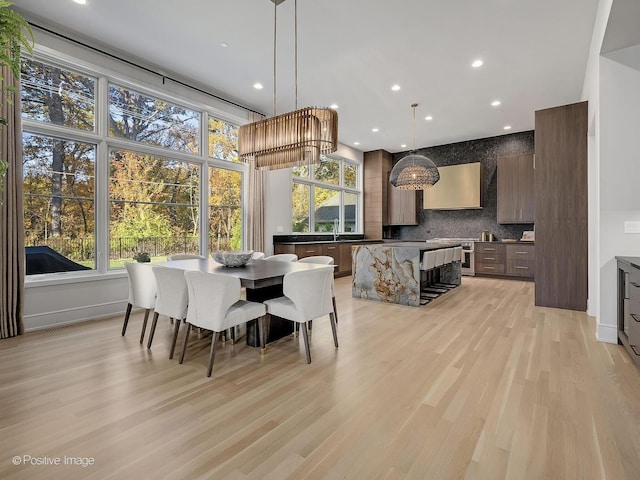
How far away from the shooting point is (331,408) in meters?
2.00

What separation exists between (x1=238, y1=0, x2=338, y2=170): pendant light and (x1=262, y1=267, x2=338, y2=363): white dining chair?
133 centimetres

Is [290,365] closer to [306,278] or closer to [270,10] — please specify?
[306,278]

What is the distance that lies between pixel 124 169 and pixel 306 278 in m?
3.34

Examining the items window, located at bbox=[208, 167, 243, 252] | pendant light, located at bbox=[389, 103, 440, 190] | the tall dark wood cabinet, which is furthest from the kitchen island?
window, located at bbox=[208, 167, 243, 252]

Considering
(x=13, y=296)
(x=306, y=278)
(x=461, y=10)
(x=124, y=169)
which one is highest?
(x=461, y=10)

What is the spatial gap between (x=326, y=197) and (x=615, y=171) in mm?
5899

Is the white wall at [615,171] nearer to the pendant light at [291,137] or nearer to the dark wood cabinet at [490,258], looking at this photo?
the pendant light at [291,137]

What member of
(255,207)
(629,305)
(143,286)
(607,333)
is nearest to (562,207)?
(607,333)

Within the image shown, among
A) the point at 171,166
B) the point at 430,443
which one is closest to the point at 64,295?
the point at 171,166

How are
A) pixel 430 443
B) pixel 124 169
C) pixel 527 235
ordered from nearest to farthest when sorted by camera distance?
pixel 430 443, pixel 124 169, pixel 527 235

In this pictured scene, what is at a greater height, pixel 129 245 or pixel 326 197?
pixel 326 197

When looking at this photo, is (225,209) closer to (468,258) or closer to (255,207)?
(255,207)

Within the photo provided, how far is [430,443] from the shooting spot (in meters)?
1.67

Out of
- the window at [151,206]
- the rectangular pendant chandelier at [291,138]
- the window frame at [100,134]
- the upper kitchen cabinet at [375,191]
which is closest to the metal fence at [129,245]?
the window at [151,206]
